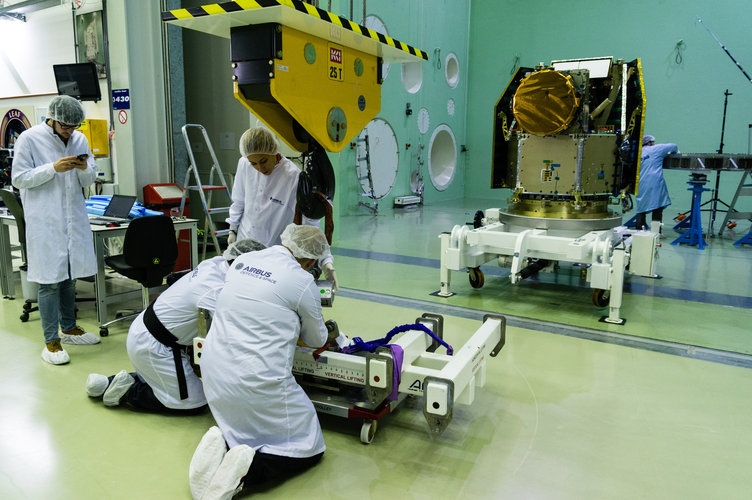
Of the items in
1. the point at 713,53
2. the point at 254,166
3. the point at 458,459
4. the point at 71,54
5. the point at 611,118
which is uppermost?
the point at 713,53

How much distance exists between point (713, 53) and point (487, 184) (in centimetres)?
507

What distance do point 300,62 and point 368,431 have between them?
169 cm

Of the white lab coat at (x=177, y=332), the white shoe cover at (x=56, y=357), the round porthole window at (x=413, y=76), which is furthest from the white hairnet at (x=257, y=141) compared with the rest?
the round porthole window at (x=413, y=76)

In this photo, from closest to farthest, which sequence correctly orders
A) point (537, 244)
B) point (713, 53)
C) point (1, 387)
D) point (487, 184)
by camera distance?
1. point (1, 387)
2. point (537, 244)
3. point (713, 53)
4. point (487, 184)

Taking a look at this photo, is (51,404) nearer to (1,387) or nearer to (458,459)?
(1,387)

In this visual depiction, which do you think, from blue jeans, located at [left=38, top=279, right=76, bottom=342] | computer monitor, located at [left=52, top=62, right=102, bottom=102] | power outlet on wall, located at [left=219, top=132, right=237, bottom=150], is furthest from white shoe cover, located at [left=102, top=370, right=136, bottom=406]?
power outlet on wall, located at [left=219, top=132, right=237, bottom=150]

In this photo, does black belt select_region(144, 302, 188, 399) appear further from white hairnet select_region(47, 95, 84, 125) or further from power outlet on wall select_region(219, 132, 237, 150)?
power outlet on wall select_region(219, 132, 237, 150)

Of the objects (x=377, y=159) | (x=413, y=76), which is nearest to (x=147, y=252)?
(x=377, y=159)

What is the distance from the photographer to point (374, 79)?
3.06 metres

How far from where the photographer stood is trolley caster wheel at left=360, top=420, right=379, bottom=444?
250 cm

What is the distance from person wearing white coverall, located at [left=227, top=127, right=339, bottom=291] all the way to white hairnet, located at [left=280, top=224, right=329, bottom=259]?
0.59 m

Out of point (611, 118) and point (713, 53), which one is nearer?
point (611, 118)

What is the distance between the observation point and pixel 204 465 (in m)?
2.07

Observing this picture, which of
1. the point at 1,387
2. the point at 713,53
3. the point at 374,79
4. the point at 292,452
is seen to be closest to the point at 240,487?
the point at 292,452
